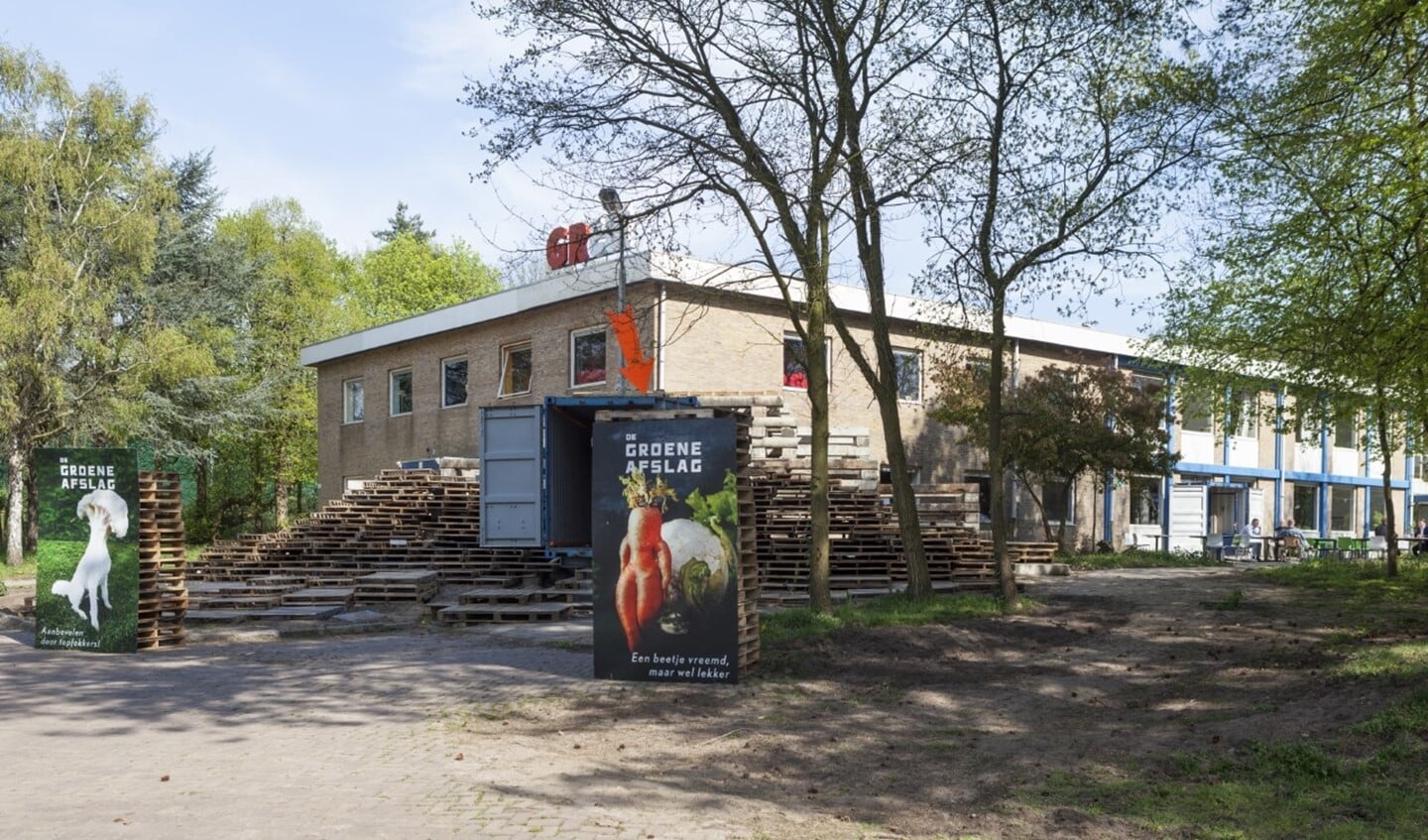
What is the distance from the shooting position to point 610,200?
14.1m

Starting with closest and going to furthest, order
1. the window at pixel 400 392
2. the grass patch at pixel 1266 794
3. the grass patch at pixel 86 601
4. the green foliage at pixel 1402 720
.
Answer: the grass patch at pixel 1266 794
the green foliage at pixel 1402 720
the grass patch at pixel 86 601
the window at pixel 400 392

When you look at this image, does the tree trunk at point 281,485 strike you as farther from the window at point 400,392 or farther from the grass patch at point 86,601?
the grass patch at point 86,601

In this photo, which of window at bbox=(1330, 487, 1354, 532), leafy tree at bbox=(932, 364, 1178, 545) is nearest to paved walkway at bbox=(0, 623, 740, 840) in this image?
leafy tree at bbox=(932, 364, 1178, 545)

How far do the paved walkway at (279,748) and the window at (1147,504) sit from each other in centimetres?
2776

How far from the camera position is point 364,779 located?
7336 mm

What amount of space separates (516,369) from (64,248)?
1315 centimetres

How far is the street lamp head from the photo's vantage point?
14086 mm

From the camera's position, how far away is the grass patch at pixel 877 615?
1320 cm

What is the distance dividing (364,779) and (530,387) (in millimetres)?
22884

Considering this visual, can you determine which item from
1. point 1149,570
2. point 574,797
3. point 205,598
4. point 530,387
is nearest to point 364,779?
point 574,797

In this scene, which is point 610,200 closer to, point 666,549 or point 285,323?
point 666,549

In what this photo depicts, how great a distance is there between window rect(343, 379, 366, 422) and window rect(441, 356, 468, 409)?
5858 millimetres

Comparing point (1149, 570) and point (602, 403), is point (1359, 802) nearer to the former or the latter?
point (602, 403)

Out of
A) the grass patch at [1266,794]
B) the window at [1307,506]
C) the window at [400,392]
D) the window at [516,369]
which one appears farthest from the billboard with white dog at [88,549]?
the window at [1307,506]
